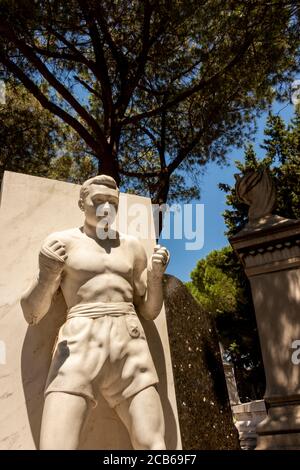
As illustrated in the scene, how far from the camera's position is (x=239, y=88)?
360 inches

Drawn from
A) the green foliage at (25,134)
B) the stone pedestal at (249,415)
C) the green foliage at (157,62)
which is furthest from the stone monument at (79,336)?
the stone pedestal at (249,415)

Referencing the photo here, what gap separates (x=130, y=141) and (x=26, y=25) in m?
3.61

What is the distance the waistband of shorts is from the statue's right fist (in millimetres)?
268

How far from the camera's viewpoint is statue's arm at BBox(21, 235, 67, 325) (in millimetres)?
2531

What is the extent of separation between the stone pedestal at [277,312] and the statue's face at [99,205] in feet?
9.52

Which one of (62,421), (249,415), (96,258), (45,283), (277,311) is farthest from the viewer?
(249,415)

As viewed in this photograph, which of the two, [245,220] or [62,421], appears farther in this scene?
[245,220]

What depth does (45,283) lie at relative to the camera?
253 cm

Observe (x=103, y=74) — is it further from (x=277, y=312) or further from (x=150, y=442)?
(x=150, y=442)

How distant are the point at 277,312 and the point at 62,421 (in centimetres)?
345

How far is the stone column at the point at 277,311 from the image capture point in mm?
4441

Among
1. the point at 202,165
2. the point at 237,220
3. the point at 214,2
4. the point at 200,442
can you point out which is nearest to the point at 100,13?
the point at 214,2

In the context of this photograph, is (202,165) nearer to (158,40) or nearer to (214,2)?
(158,40)

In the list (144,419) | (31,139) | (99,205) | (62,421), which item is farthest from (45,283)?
(31,139)
